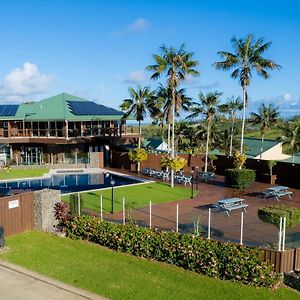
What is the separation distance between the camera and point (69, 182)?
1275 inches

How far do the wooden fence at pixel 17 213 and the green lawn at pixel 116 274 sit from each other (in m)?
0.67

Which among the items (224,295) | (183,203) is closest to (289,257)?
(224,295)

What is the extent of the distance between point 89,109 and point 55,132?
5.23 meters

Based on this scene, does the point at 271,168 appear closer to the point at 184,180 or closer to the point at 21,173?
the point at 184,180

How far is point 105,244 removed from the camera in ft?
49.9

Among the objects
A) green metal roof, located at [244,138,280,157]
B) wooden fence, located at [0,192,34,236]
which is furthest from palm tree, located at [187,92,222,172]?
wooden fence, located at [0,192,34,236]

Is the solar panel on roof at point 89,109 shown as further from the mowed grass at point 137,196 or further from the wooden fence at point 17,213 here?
the wooden fence at point 17,213

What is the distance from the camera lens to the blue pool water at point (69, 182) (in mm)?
29859

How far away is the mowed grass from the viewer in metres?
22.3

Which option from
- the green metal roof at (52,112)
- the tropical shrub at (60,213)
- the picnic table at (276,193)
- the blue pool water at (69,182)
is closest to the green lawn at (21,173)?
the blue pool water at (69,182)

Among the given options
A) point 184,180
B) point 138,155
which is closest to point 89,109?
point 138,155

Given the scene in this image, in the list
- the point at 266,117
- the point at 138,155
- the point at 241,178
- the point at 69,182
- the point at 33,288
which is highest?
the point at 266,117

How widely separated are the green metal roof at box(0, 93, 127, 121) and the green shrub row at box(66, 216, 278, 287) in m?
26.0

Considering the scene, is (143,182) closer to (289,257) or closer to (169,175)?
(169,175)
